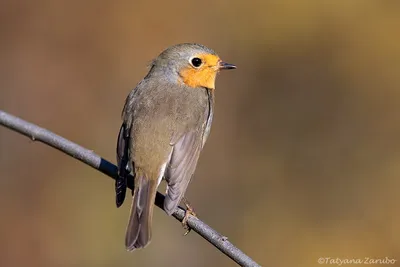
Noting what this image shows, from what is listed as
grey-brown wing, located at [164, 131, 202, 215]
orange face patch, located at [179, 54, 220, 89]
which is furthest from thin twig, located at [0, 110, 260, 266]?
orange face patch, located at [179, 54, 220, 89]

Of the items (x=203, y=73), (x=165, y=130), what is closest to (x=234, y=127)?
(x=203, y=73)

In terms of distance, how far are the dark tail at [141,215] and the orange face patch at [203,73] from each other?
1091mm

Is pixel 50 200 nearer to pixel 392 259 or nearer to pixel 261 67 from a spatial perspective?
pixel 261 67

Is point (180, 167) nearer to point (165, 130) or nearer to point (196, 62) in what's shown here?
point (165, 130)

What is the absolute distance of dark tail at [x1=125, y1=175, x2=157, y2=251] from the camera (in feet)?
14.7

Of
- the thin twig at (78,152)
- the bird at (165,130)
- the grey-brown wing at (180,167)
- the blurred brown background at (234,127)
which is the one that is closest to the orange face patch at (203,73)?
the bird at (165,130)

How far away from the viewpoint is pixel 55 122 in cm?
927

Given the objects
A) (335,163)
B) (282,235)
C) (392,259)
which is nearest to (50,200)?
(282,235)

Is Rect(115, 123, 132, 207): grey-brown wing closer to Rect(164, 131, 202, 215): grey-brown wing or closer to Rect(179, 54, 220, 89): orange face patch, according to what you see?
Rect(164, 131, 202, 215): grey-brown wing

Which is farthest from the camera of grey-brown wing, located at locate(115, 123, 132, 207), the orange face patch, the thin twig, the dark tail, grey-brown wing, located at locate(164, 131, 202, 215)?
the orange face patch

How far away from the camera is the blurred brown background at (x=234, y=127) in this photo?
823 centimetres

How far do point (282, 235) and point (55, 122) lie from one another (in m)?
3.19

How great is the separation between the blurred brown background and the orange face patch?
266cm

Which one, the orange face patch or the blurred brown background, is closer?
the orange face patch
